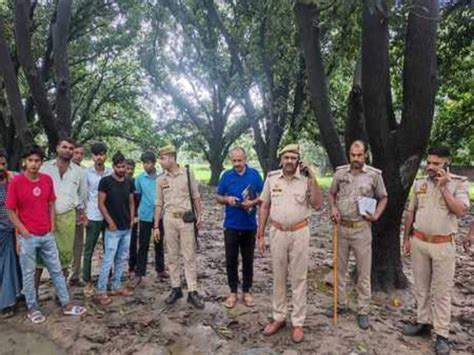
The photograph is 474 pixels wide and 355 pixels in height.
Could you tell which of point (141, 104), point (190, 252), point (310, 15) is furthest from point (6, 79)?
point (141, 104)

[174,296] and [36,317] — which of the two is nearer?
[36,317]

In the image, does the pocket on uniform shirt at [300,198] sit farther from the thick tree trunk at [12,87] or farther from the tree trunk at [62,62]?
the thick tree trunk at [12,87]

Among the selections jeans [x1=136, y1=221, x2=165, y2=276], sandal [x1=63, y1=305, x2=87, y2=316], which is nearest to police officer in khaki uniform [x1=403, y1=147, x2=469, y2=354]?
jeans [x1=136, y1=221, x2=165, y2=276]

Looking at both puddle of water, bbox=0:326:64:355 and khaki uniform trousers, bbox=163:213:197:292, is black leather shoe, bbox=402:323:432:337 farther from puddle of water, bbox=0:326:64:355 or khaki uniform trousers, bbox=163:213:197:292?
puddle of water, bbox=0:326:64:355

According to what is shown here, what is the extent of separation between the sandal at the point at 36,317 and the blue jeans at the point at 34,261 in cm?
6

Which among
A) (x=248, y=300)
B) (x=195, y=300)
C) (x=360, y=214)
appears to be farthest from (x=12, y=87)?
(x=360, y=214)

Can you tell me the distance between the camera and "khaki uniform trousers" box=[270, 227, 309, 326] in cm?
493

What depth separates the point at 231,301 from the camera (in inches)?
228

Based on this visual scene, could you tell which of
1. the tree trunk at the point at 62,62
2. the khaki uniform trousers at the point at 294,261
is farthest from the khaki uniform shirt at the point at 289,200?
the tree trunk at the point at 62,62

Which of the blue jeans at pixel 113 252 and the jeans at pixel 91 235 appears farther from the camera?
the jeans at pixel 91 235

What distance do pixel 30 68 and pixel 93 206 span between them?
9.80 feet

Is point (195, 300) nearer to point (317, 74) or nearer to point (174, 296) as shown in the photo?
point (174, 296)

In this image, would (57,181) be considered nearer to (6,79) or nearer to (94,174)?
(94,174)

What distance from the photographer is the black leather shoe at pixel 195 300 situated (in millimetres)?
5746
